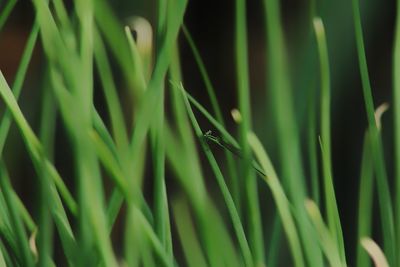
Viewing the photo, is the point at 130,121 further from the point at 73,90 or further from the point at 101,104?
the point at 73,90

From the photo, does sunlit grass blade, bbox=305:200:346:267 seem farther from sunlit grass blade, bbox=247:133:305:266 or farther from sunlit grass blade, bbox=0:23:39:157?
sunlit grass blade, bbox=0:23:39:157

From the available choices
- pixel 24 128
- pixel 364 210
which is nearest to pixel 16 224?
pixel 24 128

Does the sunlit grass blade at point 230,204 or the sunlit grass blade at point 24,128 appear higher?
the sunlit grass blade at point 24,128

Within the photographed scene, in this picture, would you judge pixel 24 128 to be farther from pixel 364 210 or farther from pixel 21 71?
pixel 364 210

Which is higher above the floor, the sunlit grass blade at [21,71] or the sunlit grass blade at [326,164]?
the sunlit grass blade at [21,71]

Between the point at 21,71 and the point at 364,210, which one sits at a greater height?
the point at 21,71

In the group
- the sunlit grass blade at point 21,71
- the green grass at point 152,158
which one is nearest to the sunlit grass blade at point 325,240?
the green grass at point 152,158

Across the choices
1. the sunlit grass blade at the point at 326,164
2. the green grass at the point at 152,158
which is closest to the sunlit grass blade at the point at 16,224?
the green grass at the point at 152,158

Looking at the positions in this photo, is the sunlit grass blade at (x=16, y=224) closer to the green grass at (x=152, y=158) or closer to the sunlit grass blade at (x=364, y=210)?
the green grass at (x=152, y=158)

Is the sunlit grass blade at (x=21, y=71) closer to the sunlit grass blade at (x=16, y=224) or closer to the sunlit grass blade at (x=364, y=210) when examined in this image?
the sunlit grass blade at (x=16, y=224)

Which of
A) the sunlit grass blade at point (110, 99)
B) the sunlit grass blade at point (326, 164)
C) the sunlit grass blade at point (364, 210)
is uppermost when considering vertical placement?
the sunlit grass blade at point (110, 99)

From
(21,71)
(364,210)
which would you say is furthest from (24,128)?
(364,210)
